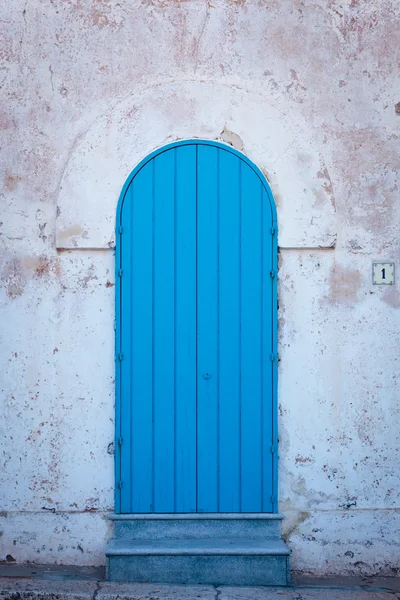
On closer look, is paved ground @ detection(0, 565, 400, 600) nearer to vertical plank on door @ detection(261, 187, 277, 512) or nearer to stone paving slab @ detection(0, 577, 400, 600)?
stone paving slab @ detection(0, 577, 400, 600)

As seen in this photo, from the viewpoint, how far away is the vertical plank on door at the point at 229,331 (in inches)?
187

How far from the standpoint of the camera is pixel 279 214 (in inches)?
189

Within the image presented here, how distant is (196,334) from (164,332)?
0.21 m

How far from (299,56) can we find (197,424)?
2537 millimetres

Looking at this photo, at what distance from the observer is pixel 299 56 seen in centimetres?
485

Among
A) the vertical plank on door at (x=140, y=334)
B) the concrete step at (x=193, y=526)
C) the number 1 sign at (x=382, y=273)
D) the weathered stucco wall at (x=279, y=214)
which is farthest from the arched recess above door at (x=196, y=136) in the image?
the concrete step at (x=193, y=526)

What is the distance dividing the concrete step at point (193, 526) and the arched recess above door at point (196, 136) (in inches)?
70.5

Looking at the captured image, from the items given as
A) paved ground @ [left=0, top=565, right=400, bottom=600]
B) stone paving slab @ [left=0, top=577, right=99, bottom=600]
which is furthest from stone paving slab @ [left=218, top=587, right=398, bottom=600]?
stone paving slab @ [left=0, top=577, right=99, bottom=600]

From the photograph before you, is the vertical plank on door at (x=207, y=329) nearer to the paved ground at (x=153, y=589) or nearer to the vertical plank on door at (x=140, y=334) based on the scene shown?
the vertical plank on door at (x=140, y=334)

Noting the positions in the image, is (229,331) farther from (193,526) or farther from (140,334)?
(193,526)

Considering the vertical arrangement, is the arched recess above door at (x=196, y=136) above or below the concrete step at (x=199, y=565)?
above

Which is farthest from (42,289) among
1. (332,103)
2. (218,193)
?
(332,103)

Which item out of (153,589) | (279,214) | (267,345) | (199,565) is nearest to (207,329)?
(267,345)

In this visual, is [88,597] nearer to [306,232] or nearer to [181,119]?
[306,232]
